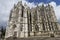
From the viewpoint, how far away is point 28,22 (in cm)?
5419

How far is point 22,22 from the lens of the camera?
49.0 meters

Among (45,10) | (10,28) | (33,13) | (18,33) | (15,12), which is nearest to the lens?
(18,33)

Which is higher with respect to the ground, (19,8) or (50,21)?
(19,8)

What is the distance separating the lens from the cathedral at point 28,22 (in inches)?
1796

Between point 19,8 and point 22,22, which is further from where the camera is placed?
point 19,8

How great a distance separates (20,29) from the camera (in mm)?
47062

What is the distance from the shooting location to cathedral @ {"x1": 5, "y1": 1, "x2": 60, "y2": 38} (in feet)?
150

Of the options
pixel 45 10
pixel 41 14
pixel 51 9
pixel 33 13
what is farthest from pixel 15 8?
pixel 51 9

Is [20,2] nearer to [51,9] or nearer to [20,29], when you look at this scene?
[20,29]

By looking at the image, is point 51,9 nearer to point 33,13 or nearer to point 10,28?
point 33,13

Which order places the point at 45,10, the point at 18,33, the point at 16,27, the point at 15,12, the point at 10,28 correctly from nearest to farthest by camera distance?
1. the point at 18,33
2. the point at 16,27
3. the point at 10,28
4. the point at 15,12
5. the point at 45,10

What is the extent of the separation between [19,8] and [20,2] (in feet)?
16.4

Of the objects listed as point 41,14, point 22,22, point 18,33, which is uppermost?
point 41,14

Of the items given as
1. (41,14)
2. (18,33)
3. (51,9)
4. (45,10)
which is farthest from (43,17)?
(18,33)
